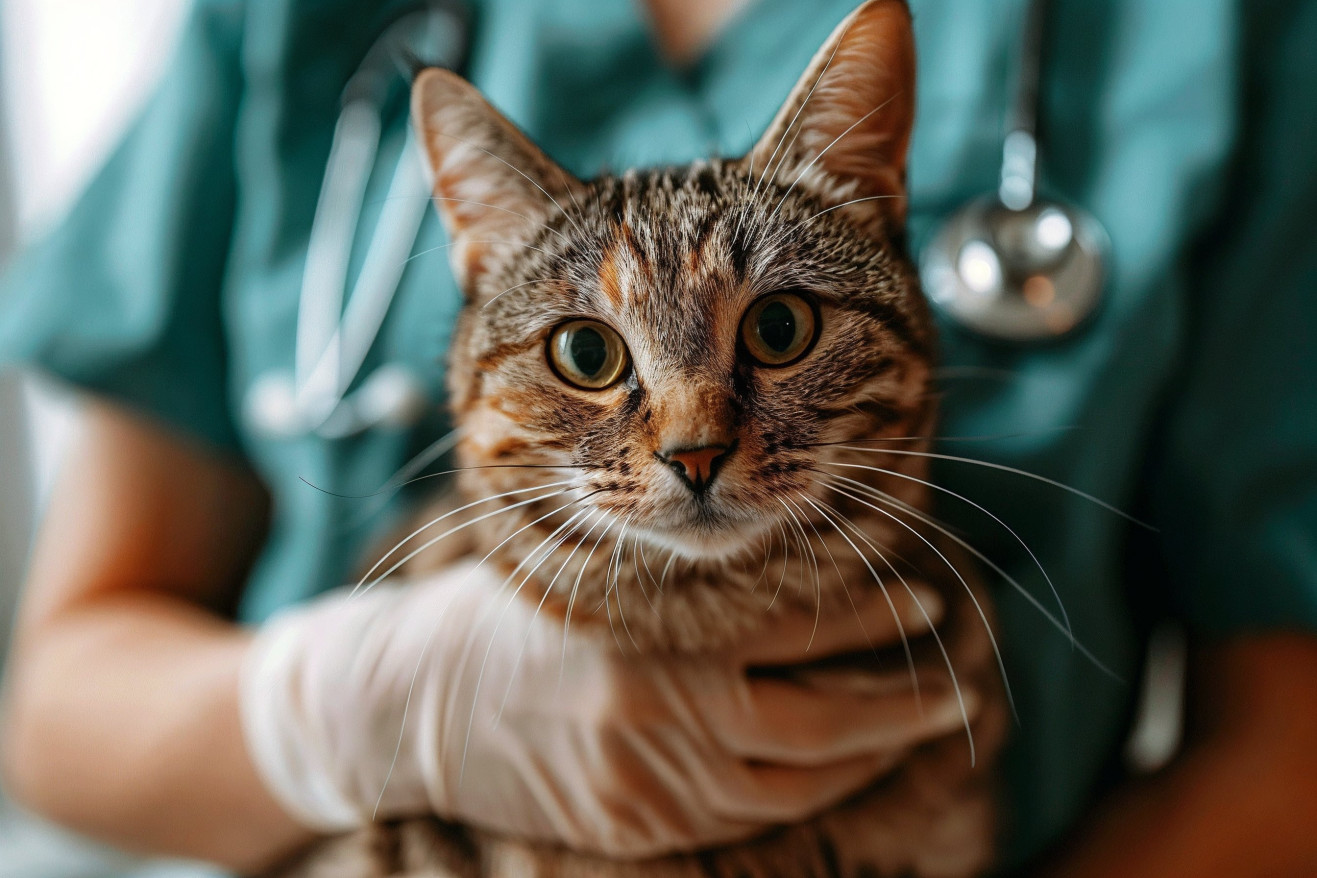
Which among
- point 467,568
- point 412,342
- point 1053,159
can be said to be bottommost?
point 467,568

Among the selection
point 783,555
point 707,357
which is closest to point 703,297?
point 707,357

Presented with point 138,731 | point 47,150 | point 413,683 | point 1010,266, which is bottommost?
point 138,731

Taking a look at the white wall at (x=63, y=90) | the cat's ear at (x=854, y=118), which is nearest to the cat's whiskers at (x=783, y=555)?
the cat's ear at (x=854, y=118)

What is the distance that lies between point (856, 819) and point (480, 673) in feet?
0.69

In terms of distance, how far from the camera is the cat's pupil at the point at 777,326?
31cm

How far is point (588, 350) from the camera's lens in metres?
0.32

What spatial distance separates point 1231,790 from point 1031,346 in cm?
32

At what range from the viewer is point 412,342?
494mm

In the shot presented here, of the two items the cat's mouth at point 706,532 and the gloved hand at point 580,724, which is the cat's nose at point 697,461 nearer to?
the cat's mouth at point 706,532

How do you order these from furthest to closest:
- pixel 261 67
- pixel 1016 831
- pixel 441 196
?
1. pixel 261 67
2. pixel 1016 831
3. pixel 441 196

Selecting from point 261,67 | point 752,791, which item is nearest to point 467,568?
point 752,791

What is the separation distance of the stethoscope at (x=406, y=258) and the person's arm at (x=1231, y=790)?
29 centimetres

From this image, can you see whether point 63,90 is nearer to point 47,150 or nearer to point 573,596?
point 47,150

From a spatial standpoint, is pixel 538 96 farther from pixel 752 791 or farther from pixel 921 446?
pixel 752 791
